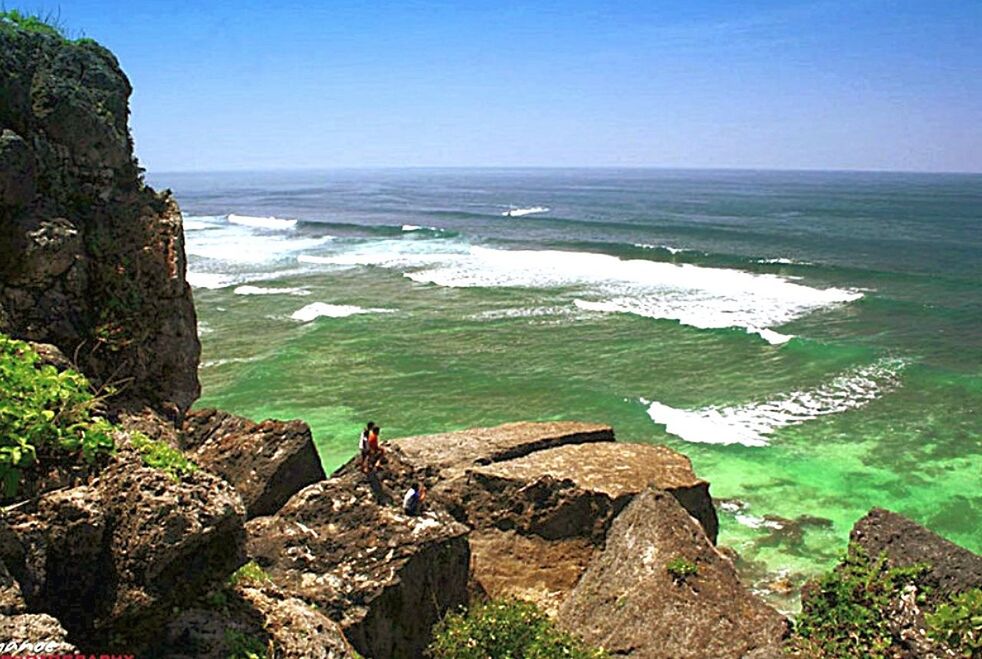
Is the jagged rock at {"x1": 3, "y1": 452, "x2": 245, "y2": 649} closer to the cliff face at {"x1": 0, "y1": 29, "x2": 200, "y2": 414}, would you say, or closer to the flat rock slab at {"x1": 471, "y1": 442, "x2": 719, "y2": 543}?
the cliff face at {"x1": 0, "y1": 29, "x2": 200, "y2": 414}

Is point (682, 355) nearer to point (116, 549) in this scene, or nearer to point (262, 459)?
point (262, 459)

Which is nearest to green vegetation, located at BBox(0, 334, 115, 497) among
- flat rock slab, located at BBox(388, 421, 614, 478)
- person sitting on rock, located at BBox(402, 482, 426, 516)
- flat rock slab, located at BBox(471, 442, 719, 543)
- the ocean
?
person sitting on rock, located at BBox(402, 482, 426, 516)

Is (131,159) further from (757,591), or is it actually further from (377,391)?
(377,391)

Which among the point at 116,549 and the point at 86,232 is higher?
the point at 86,232

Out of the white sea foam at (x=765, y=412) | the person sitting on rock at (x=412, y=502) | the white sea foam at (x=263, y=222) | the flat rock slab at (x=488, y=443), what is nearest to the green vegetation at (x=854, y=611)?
the person sitting on rock at (x=412, y=502)

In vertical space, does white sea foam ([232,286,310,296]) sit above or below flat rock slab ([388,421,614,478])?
below

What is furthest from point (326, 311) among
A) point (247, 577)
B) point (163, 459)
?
point (163, 459)
